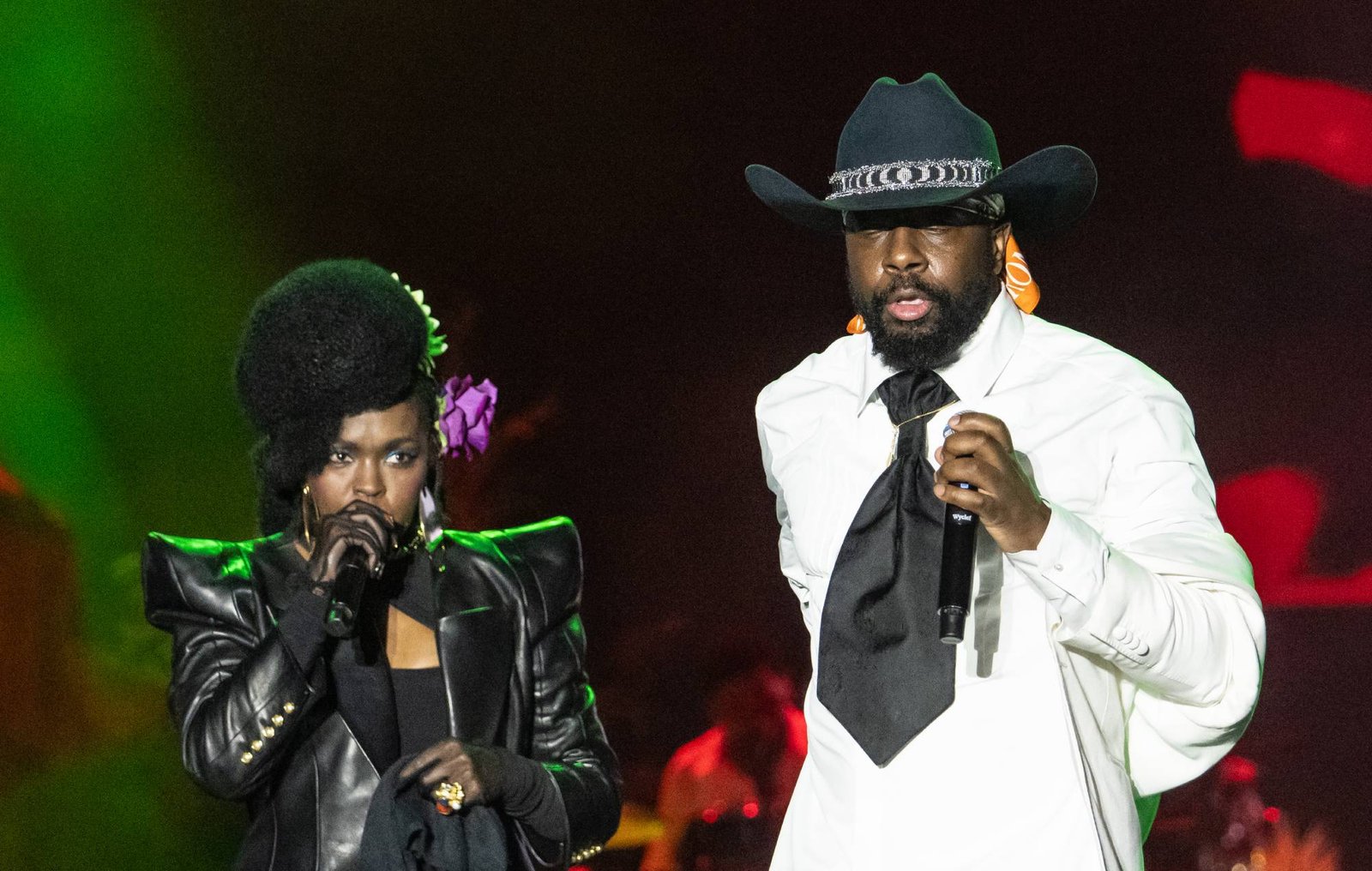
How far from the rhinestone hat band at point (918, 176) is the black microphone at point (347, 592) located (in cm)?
94

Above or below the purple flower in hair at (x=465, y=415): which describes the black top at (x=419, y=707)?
below

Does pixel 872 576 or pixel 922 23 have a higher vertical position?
pixel 922 23

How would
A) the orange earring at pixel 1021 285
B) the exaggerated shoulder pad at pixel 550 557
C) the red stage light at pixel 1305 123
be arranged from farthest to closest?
the red stage light at pixel 1305 123 → the orange earring at pixel 1021 285 → the exaggerated shoulder pad at pixel 550 557

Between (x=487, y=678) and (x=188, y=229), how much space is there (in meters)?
2.55

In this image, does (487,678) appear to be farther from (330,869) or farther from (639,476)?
(639,476)

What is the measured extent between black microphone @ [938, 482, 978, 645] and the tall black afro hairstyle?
1.21 meters

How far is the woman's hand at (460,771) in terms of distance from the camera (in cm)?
245

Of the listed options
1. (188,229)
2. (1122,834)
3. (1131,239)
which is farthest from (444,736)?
(1131,239)

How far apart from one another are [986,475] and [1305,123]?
3564mm

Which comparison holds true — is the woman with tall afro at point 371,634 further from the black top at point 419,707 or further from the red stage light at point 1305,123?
the red stage light at point 1305,123

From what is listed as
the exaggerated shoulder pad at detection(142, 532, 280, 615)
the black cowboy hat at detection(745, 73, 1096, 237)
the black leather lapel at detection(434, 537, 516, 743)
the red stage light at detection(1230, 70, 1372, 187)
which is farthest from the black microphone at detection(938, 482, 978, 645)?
the red stage light at detection(1230, 70, 1372, 187)

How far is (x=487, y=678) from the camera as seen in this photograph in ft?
8.78

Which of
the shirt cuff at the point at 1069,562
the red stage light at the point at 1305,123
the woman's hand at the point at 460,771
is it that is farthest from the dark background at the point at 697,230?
the shirt cuff at the point at 1069,562

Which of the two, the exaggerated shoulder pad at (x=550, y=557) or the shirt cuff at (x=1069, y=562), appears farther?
the exaggerated shoulder pad at (x=550, y=557)
